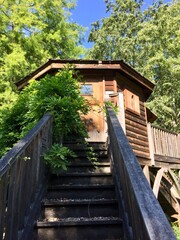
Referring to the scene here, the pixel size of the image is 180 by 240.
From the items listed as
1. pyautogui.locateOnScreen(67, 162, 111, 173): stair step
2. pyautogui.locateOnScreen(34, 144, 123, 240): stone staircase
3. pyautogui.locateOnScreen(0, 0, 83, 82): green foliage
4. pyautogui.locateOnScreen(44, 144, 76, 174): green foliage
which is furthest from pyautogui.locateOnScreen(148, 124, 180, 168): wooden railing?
pyautogui.locateOnScreen(0, 0, 83, 82): green foliage

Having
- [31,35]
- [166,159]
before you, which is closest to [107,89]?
[166,159]

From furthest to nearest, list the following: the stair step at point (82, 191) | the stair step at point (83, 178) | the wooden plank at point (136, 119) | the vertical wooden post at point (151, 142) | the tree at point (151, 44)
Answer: the tree at point (151, 44)
the wooden plank at point (136, 119)
the vertical wooden post at point (151, 142)
the stair step at point (83, 178)
the stair step at point (82, 191)

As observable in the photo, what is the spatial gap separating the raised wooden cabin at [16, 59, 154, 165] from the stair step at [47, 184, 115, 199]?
3706mm

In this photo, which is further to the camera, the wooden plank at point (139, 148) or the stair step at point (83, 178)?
the wooden plank at point (139, 148)

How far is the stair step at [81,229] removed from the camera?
8.48 feet

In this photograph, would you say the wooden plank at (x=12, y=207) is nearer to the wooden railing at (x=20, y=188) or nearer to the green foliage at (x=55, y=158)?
the wooden railing at (x=20, y=188)

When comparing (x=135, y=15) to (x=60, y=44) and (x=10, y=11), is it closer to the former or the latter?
(x=60, y=44)

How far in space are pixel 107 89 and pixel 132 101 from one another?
1.14 meters

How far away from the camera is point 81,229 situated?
2629 mm

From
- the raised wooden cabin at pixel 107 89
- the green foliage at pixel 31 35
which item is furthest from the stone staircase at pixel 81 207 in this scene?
the green foliage at pixel 31 35

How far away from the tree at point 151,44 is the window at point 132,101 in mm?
8292

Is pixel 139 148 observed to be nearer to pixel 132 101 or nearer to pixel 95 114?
pixel 132 101

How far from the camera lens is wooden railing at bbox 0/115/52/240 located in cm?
185

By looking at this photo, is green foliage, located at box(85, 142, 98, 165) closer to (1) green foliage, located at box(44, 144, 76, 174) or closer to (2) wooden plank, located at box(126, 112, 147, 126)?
(1) green foliage, located at box(44, 144, 76, 174)
